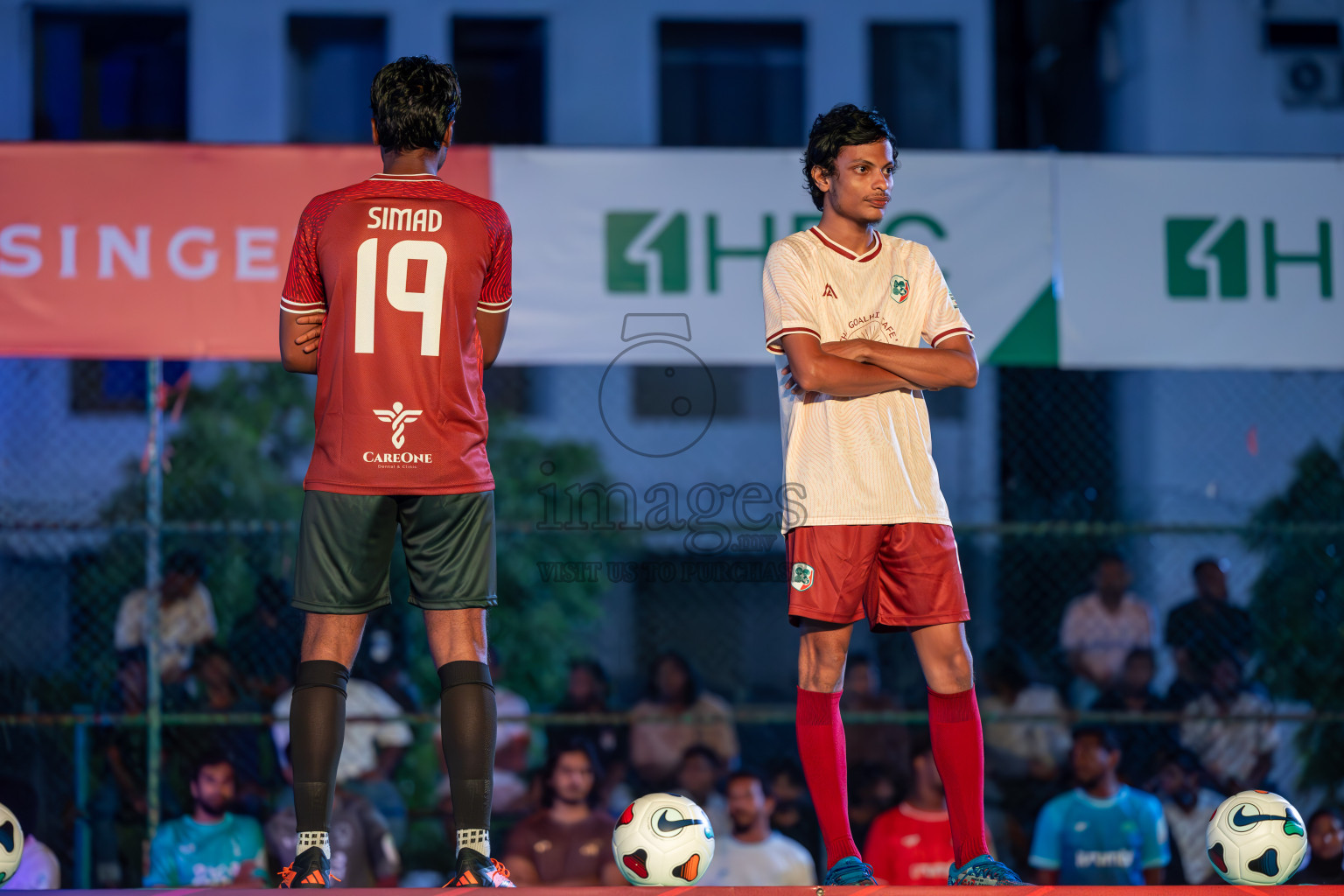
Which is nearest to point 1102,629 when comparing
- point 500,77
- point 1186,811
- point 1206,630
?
point 1206,630

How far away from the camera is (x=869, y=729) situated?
5.95 m

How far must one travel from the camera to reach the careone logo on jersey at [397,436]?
2.47 meters

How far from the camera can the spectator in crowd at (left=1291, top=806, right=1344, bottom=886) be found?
192 inches

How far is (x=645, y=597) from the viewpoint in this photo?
8742 mm

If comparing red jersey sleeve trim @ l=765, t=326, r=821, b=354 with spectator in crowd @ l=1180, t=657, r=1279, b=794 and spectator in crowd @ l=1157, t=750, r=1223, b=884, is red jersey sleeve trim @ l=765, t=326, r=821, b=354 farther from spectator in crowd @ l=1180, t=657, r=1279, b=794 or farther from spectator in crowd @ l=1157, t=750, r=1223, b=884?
spectator in crowd @ l=1180, t=657, r=1279, b=794

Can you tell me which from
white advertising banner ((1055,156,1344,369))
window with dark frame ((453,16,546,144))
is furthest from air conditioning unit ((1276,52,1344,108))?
window with dark frame ((453,16,546,144))

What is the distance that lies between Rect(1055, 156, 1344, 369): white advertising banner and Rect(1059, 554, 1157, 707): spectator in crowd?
145cm

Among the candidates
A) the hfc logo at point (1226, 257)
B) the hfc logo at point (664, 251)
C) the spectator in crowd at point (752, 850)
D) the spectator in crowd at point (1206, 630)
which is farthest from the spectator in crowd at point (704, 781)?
the hfc logo at point (1226, 257)

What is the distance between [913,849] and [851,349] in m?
2.87

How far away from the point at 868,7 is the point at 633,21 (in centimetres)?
179

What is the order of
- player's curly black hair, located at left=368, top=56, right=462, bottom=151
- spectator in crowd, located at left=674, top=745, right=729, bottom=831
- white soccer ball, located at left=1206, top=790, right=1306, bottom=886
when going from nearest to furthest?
player's curly black hair, located at left=368, top=56, right=462, bottom=151 < white soccer ball, located at left=1206, top=790, right=1306, bottom=886 < spectator in crowd, located at left=674, top=745, right=729, bottom=831

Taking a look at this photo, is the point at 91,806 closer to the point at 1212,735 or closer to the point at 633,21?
the point at 1212,735

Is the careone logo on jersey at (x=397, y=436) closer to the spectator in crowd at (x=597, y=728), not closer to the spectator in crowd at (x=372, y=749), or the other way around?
the spectator in crowd at (x=372, y=749)

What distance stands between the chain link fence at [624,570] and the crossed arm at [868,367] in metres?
2.32
